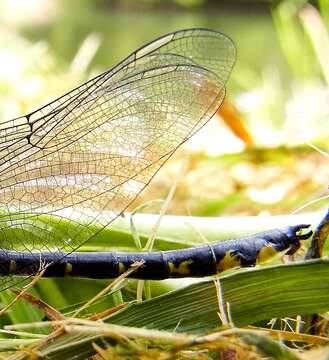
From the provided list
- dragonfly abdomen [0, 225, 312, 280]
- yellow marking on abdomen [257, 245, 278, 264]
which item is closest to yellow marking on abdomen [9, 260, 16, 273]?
dragonfly abdomen [0, 225, 312, 280]

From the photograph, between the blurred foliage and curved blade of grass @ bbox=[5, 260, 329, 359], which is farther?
the blurred foliage

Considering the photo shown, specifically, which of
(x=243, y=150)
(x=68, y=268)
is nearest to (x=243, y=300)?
(x=68, y=268)

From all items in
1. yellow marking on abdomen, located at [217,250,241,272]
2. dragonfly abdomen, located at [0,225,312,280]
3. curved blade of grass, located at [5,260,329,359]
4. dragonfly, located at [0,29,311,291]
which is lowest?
curved blade of grass, located at [5,260,329,359]

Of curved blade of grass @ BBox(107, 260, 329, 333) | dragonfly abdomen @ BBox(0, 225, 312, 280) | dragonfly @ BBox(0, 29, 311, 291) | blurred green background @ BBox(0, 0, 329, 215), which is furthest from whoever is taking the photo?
blurred green background @ BBox(0, 0, 329, 215)

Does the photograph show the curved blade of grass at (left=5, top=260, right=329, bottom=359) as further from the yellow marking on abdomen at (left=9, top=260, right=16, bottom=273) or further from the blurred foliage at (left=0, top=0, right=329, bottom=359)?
the yellow marking on abdomen at (left=9, top=260, right=16, bottom=273)

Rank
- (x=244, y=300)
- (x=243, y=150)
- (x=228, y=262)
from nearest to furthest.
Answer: (x=244, y=300) < (x=228, y=262) < (x=243, y=150)

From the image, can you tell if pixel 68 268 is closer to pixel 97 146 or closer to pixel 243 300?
pixel 97 146

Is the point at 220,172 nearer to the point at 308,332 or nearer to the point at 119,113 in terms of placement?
the point at 119,113
